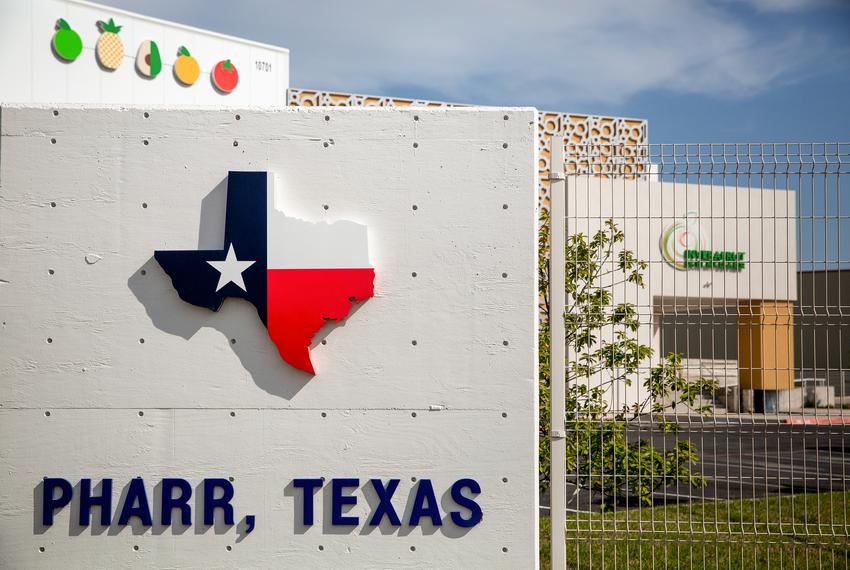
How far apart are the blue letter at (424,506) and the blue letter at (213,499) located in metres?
0.98

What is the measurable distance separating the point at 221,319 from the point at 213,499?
96cm

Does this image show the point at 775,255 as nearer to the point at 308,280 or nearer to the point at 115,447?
the point at 308,280

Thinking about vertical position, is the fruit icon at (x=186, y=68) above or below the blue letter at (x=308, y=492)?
above

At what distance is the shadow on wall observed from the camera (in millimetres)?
4641

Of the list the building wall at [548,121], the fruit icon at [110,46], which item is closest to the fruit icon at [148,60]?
the fruit icon at [110,46]

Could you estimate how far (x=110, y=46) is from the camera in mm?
14984

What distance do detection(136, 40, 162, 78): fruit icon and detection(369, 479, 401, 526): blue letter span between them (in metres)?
12.8

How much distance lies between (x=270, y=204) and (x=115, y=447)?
1.54 metres

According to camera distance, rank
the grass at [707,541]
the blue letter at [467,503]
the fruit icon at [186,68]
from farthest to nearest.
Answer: the fruit icon at [186,68] → the grass at [707,541] → the blue letter at [467,503]

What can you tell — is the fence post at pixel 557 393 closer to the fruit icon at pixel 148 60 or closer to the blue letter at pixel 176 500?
the blue letter at pixel 176 500

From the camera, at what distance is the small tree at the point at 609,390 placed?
5047 mm

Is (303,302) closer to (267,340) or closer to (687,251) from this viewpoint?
(267,340)

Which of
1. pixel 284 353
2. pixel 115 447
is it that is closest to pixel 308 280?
pixel 284 353

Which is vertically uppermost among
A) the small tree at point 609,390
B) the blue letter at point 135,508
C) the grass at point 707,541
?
the small tree at point 609,390
